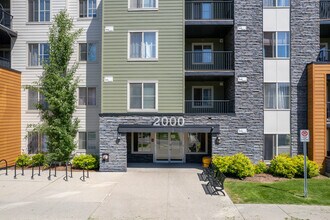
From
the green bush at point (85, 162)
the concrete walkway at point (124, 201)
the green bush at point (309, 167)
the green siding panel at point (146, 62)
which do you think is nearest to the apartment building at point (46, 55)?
the green bush at point (85, 162)

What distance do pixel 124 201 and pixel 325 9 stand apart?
56.6ft

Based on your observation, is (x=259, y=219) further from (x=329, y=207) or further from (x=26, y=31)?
(x=26, y=31)

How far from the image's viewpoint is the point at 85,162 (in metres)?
16.0

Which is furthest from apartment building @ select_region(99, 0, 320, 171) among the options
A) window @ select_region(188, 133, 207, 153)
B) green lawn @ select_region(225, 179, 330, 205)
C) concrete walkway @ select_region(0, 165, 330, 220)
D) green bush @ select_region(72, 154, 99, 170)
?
concrete walkway @ select_region(0, 165, 330, 220)

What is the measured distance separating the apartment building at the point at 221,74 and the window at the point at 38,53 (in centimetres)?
534

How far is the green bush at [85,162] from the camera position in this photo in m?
16.0

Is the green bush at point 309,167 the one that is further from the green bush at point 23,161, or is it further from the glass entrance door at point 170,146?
the green bush at point 23,161

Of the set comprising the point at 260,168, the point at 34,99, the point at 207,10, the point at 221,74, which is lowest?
the point at 260,168

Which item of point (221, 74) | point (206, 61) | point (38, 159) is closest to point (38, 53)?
point (38, 159)

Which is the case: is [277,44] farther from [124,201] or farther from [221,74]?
[124,201]

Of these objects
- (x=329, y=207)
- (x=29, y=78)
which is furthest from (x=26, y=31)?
(x=329, y=207)

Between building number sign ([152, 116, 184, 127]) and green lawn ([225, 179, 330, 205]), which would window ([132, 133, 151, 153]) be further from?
green lawn ([225, 179, 330, 205])

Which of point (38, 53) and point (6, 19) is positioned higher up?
point (6, 19)

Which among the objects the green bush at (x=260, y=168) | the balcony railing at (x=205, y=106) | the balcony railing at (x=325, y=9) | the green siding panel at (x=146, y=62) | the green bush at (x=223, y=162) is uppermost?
the balcony railing at (x=325, y=9)
